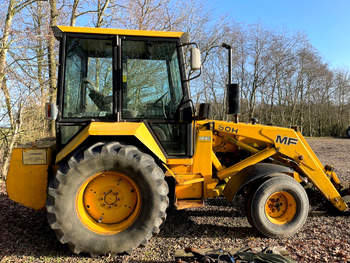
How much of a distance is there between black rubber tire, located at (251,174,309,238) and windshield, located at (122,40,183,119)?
1.57 meters

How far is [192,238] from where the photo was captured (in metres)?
3.59

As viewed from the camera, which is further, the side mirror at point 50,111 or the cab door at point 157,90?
the cab door at point 157,90

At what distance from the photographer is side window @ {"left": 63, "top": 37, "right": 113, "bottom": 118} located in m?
3.41

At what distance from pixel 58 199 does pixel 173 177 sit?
1384 millimetres

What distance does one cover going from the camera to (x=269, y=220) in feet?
11.7

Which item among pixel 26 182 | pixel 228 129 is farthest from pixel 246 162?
pixel 26 182

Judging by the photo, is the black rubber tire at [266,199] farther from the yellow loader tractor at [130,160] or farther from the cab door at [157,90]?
the cab door at [157,90]

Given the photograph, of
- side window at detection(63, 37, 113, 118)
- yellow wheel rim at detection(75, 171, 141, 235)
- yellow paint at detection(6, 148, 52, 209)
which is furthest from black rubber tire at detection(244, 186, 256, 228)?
yellow paint at detection(6, 148, 52, 209)

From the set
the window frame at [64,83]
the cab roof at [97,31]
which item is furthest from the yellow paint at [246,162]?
the cab roof at [97,31]

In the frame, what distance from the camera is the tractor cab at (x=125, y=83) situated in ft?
11.1

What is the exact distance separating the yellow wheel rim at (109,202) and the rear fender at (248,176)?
125 centimetres

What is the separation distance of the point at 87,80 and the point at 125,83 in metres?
0.51

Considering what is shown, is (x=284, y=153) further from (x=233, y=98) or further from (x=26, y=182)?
(x=26, y=182)

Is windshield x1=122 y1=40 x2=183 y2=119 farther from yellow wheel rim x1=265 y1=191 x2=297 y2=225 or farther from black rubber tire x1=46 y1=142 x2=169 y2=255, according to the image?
yellow wheel rim x1=265 y1=191 x2=297 y2=225
